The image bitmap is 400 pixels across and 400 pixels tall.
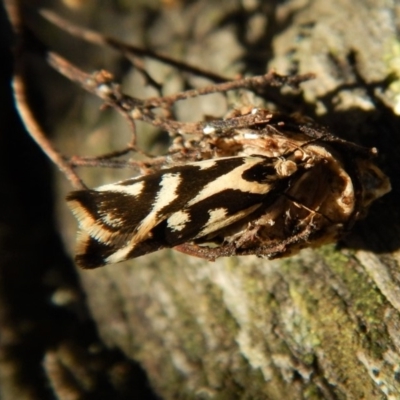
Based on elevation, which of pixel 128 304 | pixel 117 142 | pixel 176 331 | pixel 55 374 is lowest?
pixel 55 374

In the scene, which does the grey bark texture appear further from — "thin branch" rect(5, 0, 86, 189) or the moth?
"thin branch" rect(5, 0, 86, 189)

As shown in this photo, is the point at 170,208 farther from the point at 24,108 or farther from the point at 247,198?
the point at 24,108

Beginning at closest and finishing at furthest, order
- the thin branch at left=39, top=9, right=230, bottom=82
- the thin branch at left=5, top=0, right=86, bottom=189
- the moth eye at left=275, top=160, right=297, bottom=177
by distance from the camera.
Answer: the moth eye at left=275, top=160, right=297, bottom=177, the thin branch at left=5, top=0, right=86, bottom=189, the thin branch at left=39, top=9, right=230, bottom=82

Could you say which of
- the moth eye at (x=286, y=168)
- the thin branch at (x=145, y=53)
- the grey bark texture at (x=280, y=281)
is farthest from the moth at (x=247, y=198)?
the thin branch at (x=145, y=53)

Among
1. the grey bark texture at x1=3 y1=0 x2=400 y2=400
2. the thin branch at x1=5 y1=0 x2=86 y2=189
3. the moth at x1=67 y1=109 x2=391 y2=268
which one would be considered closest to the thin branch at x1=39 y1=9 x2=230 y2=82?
the grey bark texture at x1=3 y1=0 x2=400 y2=400

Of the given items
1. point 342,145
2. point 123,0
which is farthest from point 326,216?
point 123,0

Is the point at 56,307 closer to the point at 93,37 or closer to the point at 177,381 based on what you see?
the point at 177,381
